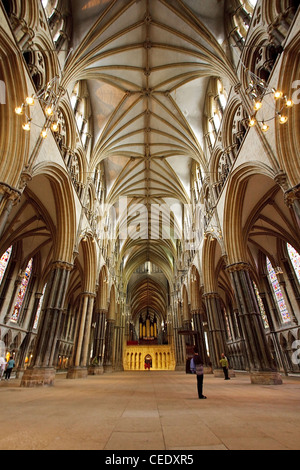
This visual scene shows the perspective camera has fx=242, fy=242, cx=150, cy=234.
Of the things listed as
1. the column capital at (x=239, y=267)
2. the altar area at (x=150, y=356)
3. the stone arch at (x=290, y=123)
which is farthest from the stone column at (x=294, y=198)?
the altar area at (x=150, y=356)

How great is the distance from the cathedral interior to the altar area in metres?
13.1

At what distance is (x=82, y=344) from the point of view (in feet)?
49.4

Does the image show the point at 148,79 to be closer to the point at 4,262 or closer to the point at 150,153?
the point at 150,153

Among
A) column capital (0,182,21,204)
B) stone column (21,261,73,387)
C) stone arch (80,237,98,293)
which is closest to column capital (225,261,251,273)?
stone column (21,261,73,387)

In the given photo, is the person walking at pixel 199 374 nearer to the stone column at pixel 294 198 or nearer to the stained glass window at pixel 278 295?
the stone column at pixel 294 198

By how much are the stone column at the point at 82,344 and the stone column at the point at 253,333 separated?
9.56m

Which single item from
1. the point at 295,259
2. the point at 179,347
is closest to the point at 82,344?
the point at 295,259

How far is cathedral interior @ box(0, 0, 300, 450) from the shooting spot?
814 cm

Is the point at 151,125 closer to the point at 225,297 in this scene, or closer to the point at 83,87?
the point at 83,87

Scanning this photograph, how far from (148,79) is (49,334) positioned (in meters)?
16.0

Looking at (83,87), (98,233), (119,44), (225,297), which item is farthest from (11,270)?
(225,297)

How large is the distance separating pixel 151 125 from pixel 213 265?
38.2 ft

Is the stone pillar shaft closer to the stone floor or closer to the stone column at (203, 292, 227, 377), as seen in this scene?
the stone column at (203, 292, 227, 377)

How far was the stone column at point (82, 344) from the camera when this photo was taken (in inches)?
559
